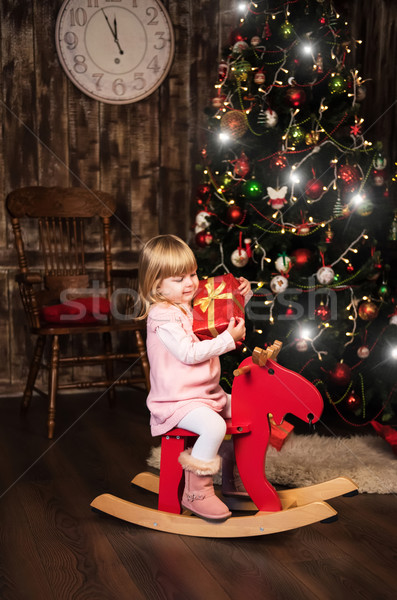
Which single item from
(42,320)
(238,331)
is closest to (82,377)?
(42,320)

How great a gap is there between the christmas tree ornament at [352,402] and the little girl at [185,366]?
1091mm

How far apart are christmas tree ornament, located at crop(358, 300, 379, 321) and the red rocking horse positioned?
3.32 ft

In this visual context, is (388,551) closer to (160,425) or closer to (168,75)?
(160,425)

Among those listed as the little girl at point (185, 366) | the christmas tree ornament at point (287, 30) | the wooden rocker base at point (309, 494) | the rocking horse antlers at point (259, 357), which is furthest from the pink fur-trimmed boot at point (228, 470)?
the christmas tree ornament at point (287, 30)

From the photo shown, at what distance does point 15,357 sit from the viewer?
344 centimetres

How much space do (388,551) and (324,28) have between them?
218cm

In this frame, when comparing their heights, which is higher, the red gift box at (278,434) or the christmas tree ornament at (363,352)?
the red gift box at (278,434)

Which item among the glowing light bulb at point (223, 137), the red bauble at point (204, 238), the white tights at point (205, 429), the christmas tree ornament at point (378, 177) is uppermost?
the glowing light bulb at point (223, 137)

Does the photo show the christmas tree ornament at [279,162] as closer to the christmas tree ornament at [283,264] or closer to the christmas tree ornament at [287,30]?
the christmas tree ornament at [283,264]

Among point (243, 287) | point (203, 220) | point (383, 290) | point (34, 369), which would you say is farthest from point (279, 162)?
point (34, 369)

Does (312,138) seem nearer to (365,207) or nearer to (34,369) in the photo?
(365,207)

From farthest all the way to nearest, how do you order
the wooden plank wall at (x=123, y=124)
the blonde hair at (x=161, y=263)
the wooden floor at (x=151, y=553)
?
the wooden plank wall at (x=123, y=124)
the blonde hair at (x=161, y=263)
the wooden floor at (x=151, y=553)

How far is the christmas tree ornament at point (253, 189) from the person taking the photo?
9.00 feet

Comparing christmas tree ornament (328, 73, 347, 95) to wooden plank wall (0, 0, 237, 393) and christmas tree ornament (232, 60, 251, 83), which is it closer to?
christmas tree ornament (232, 60, 251, 83)
